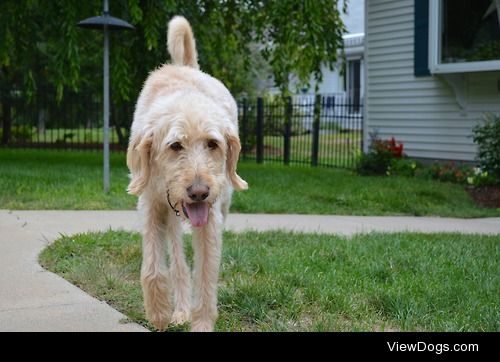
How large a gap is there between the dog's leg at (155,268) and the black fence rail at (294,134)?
42.5ft

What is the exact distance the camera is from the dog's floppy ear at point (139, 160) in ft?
12.9

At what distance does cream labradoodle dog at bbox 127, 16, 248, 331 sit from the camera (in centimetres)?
366

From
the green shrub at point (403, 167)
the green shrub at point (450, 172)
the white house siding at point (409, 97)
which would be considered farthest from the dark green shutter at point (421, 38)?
the green shrub at point (450, 172)

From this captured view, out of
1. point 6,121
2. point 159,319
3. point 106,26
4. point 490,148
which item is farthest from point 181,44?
point 6,121

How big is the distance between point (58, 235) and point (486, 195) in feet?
23.1

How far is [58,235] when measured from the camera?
21.9 feet

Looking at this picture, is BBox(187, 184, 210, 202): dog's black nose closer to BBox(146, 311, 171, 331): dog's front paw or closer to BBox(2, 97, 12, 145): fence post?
BBox(146, 311, 171, 331): dog's front paw

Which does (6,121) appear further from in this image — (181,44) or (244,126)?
(181,44)

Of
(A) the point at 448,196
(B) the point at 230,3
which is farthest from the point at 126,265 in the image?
(B) the point at 230,3

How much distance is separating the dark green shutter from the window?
0.49 meters

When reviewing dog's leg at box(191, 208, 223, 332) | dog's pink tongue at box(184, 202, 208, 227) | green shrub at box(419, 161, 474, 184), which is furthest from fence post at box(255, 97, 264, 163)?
dog's pink tongue at box(184, 202, 208, 227)

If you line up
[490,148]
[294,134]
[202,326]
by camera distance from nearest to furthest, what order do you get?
[202,326] → [490,148] → [294,134]

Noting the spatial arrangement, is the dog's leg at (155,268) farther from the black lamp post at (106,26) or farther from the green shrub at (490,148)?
the green shrub at (490,148)

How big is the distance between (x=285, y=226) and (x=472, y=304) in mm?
3560
